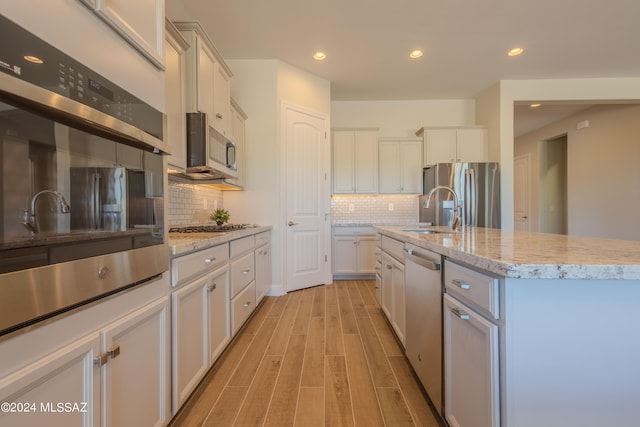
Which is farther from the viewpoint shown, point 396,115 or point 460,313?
point 396,115

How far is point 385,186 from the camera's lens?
4.34m

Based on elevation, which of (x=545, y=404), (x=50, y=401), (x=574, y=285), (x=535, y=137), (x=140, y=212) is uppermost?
(x=535, y=137)

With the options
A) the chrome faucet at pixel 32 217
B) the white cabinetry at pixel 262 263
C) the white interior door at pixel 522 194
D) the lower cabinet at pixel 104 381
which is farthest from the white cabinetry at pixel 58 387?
the white interior door at pixel 522 194

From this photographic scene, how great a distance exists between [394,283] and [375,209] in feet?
8.57

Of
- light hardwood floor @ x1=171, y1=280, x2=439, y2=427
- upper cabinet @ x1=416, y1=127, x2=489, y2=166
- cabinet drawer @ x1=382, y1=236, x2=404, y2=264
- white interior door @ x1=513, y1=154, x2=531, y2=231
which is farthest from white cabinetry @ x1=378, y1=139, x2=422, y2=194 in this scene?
white interior door @ x1=513, y1=154, x2=531, y2=231

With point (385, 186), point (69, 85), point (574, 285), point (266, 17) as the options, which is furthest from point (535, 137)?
point (69, 85)

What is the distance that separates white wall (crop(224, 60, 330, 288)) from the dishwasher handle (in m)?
1.93

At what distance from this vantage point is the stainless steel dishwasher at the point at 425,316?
4.09 ft

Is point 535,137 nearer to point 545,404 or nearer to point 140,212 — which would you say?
point 545,404

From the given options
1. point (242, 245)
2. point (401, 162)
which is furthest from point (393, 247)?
point (401, 162)

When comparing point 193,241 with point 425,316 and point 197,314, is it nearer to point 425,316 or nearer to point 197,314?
point 197,314

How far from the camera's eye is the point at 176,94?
1.75 meters

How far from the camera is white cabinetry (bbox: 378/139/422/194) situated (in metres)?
4.34

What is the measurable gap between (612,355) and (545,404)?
0.80 ft
